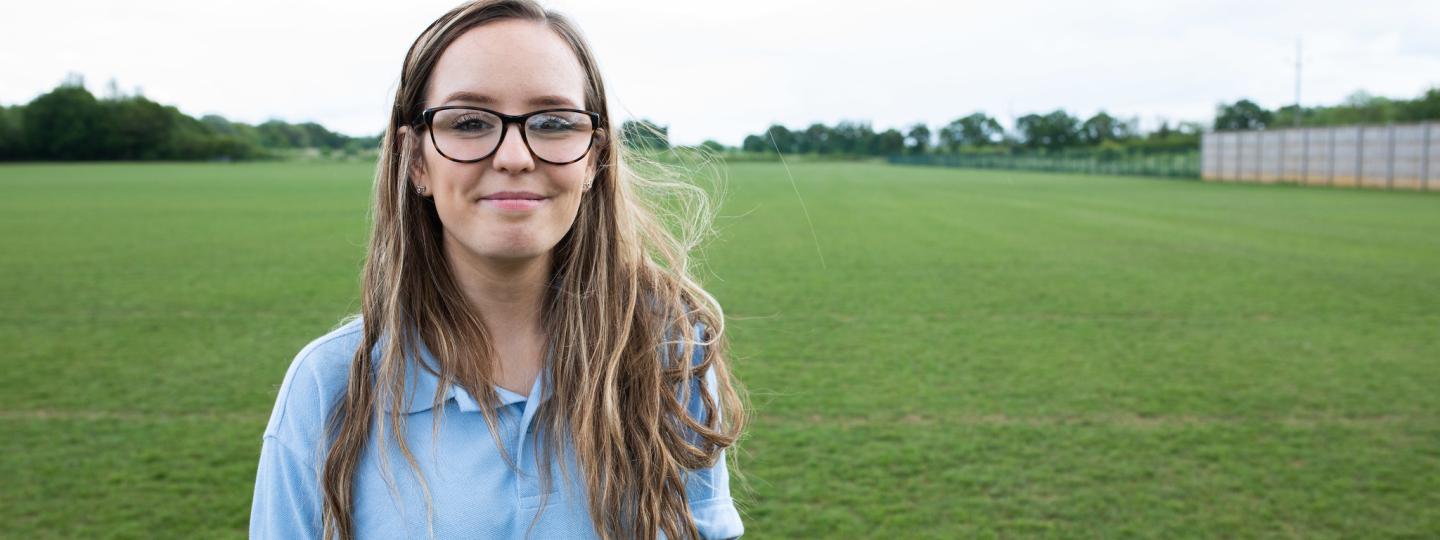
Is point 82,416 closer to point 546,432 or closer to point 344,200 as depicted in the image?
point 546,432

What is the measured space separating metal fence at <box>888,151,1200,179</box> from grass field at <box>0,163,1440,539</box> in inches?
1363

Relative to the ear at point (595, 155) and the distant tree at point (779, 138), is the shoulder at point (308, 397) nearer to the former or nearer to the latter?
the ear at point (595, 155)

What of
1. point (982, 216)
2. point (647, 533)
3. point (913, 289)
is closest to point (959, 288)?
point (913, 289)

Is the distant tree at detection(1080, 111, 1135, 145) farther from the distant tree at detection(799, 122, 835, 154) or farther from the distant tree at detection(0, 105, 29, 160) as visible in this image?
the distant tree at detection(0, 105, 29, 160)

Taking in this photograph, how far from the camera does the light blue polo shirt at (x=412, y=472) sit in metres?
1.33

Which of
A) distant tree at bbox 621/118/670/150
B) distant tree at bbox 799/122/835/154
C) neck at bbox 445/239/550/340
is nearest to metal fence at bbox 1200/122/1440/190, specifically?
distant tree at bbox 799/122/835/154

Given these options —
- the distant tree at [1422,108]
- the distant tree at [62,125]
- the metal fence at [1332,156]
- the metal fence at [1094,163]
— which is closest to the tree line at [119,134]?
the distant tree at [62,125]

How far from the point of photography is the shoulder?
1.32 meters

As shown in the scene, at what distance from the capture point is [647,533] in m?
1.46

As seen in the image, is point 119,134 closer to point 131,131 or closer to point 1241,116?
point 131,131

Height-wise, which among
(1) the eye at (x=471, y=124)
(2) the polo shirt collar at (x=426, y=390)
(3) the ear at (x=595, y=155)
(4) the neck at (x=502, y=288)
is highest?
(1) the eye at (x=471, y=124)

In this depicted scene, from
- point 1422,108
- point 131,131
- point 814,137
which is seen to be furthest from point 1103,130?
point 131,131

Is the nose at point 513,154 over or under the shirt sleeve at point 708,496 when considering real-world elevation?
over

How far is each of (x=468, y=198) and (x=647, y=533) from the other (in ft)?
1.62
